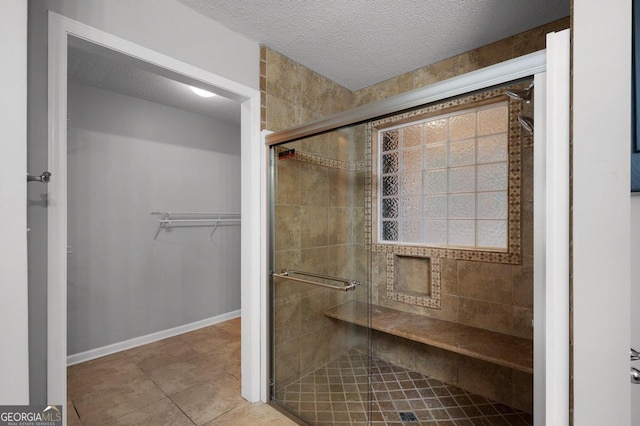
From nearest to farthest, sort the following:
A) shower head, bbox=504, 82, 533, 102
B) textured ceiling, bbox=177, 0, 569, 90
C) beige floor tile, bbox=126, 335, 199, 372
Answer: shower head, bbox=504, 82, 533, 102, textured ceiling, bbox=177, 0, 569, 90, beige floor tile, bbox=126, 335, 199, 372

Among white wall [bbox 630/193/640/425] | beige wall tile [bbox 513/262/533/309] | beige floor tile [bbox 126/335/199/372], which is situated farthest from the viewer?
beige floor tile [bbox 126/335/199/372]

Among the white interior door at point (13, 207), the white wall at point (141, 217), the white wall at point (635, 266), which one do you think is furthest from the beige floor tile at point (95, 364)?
the white wall at point (635, 266)

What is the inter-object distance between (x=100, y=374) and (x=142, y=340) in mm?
577

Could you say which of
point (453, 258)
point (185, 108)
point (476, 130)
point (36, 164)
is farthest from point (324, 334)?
point (185, 108)

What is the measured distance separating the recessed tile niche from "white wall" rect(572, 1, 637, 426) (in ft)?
5.08

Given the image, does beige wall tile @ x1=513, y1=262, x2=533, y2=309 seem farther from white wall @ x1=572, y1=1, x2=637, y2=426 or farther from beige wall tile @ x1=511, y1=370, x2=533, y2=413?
white wall @ x1=572, y1=1, x2=637, y2=426

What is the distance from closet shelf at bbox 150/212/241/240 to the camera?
314 cm

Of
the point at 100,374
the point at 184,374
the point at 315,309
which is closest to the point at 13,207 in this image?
the point at 315,309

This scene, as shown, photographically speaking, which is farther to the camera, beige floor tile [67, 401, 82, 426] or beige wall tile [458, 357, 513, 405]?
beige wall tile [458, 357, 513, 405]

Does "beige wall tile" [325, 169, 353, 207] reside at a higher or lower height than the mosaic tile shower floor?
higher

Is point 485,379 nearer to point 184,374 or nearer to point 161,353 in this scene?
point 184,374

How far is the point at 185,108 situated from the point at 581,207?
3.49 m

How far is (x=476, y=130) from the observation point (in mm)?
2178

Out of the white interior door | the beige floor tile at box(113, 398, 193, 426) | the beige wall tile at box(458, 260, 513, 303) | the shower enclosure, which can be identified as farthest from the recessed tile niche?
the white interior door
